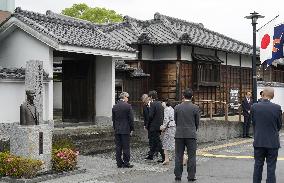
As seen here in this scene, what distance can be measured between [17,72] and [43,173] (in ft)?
15.2

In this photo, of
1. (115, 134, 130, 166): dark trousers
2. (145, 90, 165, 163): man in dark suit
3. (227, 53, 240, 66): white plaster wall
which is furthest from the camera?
(227, 53, 240, 66): white plaster wall

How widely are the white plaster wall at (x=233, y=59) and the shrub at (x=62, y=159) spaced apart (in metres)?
18.5

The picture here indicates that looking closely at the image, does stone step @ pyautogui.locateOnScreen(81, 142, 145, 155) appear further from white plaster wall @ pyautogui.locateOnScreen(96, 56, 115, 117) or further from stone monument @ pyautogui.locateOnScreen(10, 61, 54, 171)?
stone monument @ pyautogui.locateOnScreen(10, 61, 54, 171)

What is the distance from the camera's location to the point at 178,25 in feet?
88.3

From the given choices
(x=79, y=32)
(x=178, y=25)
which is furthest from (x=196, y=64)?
(x=79, y=32)

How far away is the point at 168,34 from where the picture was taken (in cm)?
2352

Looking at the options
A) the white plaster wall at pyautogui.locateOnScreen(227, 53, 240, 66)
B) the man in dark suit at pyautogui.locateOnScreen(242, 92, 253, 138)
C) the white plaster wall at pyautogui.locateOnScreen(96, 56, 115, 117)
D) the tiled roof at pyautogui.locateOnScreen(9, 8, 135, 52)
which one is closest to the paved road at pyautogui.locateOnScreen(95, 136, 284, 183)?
the man in dark suit at pyautogui.locateOnScreen(242, 92, 253, 138)

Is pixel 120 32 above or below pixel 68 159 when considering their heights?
above

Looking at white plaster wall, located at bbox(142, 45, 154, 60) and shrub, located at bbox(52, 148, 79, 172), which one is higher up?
white plaster wall, located at bbox(142, 45, 154, 60)

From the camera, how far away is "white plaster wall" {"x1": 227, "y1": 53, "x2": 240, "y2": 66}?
27828 mm

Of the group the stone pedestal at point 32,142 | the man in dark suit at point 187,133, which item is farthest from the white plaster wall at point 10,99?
the man in dark suit at point 187,133

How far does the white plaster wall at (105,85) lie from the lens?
1778 cm

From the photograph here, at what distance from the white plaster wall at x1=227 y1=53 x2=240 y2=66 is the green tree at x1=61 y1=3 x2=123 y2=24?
63.6ft

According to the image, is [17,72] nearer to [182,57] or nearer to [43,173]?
[43,173]
